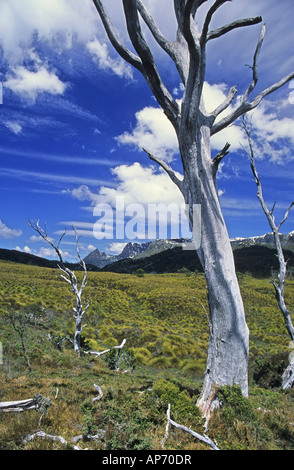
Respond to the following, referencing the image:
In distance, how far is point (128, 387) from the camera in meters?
6.55

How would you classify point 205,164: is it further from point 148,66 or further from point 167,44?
point 167,44

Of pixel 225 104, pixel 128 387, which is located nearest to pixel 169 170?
pixel 225 104

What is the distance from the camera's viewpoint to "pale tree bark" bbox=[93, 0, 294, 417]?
364 cm

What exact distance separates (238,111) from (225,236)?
235 centimetres

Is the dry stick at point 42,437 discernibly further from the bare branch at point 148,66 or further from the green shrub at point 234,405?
the bare branch at point 148,66

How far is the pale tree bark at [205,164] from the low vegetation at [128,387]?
42 centimetres

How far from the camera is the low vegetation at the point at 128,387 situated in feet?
10.5

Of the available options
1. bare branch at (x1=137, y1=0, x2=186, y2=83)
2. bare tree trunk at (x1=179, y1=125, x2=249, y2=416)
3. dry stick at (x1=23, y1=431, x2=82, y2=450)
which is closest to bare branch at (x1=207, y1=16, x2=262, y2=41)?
bare branch at (x1=137, y1=0, x2=186, y2=83)

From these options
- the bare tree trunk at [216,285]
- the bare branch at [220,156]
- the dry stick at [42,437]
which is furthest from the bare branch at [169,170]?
the dry stick at [42,437]

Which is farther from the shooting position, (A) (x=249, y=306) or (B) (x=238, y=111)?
(A) (x=249, y=306)
